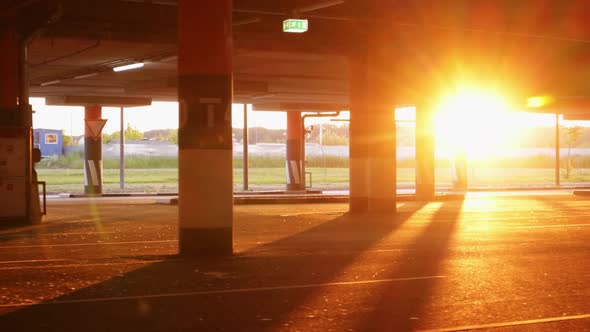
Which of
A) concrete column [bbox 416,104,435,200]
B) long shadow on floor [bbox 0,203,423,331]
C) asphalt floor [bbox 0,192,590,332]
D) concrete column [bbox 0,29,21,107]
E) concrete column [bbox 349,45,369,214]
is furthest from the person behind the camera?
concrete column [bbox 416,104,435,200]

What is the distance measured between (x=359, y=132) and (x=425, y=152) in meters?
9.97

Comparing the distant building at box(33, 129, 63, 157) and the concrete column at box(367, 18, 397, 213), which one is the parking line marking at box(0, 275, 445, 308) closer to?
the concrete column at box(367, 18, 397, 213)

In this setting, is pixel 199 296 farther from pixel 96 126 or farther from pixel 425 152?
pixel 96 126

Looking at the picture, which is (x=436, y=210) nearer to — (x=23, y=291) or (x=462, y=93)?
(x=462, y=93)

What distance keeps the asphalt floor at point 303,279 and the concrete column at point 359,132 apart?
4665mm

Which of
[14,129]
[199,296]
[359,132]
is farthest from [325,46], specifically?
[199,296]

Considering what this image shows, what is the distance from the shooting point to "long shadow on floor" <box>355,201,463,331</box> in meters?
9.12

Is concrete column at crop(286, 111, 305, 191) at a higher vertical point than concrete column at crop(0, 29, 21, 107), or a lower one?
lower

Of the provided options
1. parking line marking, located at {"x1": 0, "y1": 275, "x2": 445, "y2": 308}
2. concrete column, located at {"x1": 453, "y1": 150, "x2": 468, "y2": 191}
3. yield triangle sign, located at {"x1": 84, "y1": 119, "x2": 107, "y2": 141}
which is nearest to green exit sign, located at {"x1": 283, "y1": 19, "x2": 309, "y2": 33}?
parking line marking, located at {"x1": 0, "y1": 275, "x2": 445, "y2": 308}

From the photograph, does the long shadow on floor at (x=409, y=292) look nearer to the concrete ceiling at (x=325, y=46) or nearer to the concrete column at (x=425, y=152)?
the concrete ceiling at (x=325, y=46)

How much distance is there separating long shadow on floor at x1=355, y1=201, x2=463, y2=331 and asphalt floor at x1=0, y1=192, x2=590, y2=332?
2 centimetres

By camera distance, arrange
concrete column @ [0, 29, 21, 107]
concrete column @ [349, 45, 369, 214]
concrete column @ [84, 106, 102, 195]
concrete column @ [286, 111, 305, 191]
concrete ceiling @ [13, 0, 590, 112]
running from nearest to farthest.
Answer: concrete ceiling @ [13, 0, 590, 112] → concrete column @ [0, 29, 21, 107] → concrete column @ [349, 45, 369, 214] → concrete column @ [84, 106, 102, 195] → concrete column @ [286, 111, 305, 191]

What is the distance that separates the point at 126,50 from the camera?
27031 millimetres

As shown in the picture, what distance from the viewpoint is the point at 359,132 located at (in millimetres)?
26234
